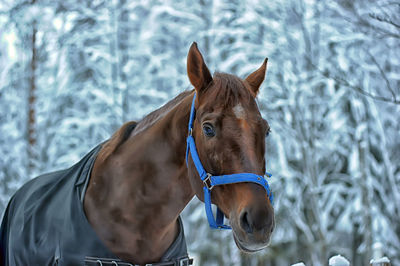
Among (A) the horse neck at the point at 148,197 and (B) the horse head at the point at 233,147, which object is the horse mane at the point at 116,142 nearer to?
(A) the horse neck at the point at 148,197

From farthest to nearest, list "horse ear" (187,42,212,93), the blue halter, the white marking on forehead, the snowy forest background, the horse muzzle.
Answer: the snowy forest background < "horse ear" (187,42,212,93) < the white marking on forehead < the blue halter < the horse muzzle

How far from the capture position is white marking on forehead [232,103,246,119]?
2275mm

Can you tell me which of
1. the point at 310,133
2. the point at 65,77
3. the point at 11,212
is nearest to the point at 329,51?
the point at 310,133

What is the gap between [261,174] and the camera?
223 centimetres

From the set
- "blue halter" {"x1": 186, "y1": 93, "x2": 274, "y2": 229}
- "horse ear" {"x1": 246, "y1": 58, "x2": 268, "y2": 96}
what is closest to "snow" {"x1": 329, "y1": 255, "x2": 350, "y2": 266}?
"blue halter" {"x1": 186, "y1": 93, "x2": 274, "y2": 229}

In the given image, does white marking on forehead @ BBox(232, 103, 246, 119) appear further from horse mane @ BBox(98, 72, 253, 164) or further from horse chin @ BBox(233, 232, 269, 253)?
horse chin @ BBox(233, 232, 269, 253)

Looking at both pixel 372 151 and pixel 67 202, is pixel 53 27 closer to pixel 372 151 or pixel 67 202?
pixel 372 151

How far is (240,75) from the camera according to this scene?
10.9 metres

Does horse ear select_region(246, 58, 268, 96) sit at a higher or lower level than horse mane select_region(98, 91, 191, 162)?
higher

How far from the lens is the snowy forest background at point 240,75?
34.6 feet

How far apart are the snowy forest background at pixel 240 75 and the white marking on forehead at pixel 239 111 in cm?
832

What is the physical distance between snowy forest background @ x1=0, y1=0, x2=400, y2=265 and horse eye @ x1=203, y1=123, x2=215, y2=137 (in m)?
8.35

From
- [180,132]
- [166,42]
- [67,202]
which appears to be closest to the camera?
[180,132]

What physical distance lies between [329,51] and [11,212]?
935cm
